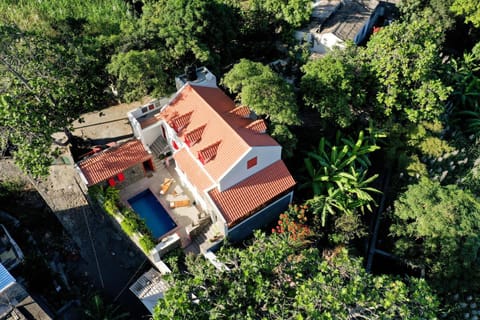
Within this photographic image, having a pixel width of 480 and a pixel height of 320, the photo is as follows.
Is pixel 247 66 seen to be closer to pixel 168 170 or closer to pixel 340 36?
pixel 168 170

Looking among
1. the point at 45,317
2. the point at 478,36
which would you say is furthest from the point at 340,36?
the point at 45,317

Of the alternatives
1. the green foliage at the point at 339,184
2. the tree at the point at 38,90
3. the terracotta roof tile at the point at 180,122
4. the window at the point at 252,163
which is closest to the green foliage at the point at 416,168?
the green foliage at the point at 339,184

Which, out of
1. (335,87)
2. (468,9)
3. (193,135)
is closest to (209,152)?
(193,135)

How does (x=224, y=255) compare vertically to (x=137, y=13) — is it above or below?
below

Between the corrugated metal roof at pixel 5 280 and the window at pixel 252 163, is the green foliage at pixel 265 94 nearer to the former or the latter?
the window at pixel 252 163

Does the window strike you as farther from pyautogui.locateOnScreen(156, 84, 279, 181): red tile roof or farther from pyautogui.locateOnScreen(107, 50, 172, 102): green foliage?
pyautogui.locateOnScreen(107, 50, 172, 102): green foliage

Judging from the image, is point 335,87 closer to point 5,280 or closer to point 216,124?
point 216,124

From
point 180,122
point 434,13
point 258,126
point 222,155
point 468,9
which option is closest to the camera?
point 222,155
